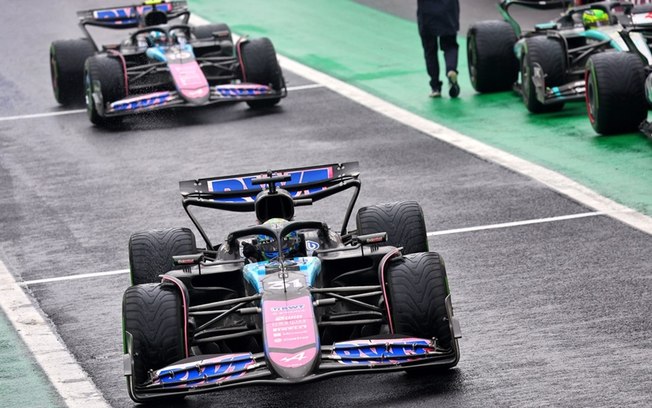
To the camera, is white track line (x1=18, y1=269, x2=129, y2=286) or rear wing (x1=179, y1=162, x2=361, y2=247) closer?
rear wing (x1=179, y1=162, x2=361, y2=247)

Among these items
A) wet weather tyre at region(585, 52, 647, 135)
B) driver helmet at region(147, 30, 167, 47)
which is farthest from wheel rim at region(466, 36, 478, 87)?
driver helmet at region(147, 30, 167, 47)

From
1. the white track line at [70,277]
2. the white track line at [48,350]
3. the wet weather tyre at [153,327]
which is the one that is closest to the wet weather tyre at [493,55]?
the white track line at [70,277]

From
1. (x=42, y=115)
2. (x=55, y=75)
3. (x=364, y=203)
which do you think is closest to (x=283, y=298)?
(x=364, y=203)

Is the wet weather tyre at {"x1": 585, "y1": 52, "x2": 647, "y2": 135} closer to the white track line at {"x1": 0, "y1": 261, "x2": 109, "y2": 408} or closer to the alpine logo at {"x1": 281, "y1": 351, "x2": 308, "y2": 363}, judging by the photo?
the white track line at {"x1": 0, "y1": 261, "x2": 109, "y2": 408}

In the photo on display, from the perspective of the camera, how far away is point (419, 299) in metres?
8.90

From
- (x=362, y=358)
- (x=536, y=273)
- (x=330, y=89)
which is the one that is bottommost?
(x=330, y=89)

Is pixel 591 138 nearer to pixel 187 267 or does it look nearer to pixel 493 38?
pixel 493 38

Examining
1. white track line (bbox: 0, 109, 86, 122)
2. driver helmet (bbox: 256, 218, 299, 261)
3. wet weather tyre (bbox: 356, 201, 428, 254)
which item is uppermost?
driver helmet (bbox: 256, 218, 299, 261)

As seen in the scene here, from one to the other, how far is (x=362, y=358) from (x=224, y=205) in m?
2.41

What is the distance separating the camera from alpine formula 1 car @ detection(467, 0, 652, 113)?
18094mm

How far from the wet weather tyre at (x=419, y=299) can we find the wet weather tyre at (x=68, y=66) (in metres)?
13.4

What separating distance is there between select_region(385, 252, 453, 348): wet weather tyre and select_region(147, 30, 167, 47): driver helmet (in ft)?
39.9

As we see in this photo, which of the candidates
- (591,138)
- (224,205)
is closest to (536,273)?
(224,205)

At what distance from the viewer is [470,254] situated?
1233cm
